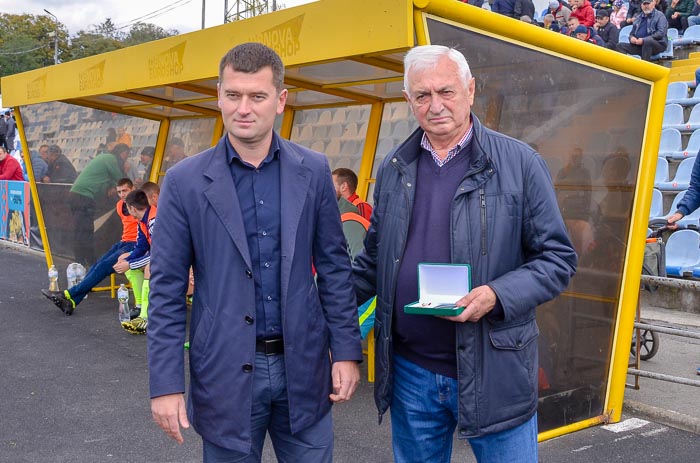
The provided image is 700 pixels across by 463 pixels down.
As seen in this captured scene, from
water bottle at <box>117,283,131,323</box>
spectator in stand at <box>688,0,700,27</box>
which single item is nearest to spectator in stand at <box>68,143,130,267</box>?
water bottle at <box>117,283,131,323</box>

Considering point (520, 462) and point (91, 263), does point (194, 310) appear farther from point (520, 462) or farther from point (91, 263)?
point (91, 263)

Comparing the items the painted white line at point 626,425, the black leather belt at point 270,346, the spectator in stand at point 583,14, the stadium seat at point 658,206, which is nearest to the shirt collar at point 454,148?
the black leather belt at point 270,346

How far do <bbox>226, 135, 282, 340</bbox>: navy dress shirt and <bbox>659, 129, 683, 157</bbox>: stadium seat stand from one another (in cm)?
1043

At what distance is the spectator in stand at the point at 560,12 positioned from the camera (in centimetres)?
1617

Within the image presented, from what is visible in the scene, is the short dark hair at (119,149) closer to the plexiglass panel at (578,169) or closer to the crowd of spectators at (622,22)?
the plexiglass panel at (578,169)

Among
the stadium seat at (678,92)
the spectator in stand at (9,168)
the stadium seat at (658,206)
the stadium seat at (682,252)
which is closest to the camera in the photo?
the stadium seat at (682,252)

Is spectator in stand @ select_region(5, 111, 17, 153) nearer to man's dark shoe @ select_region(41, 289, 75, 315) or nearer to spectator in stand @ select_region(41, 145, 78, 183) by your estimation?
spectator in stand @ select_region(41, 145, 78, 183)

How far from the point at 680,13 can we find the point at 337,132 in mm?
11153

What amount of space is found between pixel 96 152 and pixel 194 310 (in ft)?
26.2

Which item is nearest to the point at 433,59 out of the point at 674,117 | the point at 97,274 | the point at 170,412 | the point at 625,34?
the point at 170,412

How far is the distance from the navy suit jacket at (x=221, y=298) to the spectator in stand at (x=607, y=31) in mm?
13317

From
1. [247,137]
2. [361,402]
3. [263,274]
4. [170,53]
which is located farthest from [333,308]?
[170,53]

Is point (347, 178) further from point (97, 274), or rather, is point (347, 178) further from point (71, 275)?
point (71, 275)

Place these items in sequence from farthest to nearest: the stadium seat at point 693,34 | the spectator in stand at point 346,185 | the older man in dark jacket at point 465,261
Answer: the stadium seat at point 693,34, the spectator in stand at point 346,185, the older man in dark jacket at point 465,261
